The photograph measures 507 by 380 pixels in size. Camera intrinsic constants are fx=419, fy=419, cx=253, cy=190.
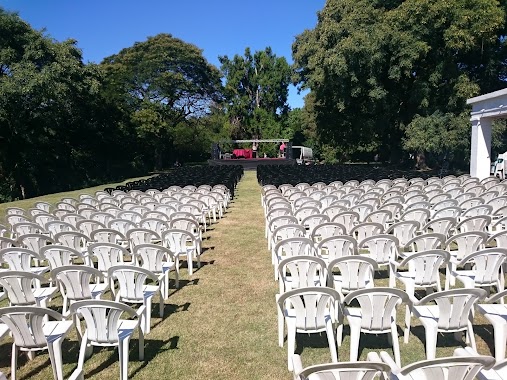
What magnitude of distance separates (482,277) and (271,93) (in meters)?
61.9

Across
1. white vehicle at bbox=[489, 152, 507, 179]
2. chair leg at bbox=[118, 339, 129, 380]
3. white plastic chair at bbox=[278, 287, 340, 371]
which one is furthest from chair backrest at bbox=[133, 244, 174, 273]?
white vehicle at bbox=[489, 152, 507, 179]

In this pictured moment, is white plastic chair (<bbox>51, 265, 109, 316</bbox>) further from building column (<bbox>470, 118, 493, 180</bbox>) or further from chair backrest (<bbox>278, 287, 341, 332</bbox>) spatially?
building column (<bbox>470, 118, 493, 180</bbox>)

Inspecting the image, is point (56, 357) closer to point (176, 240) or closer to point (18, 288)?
point (18, 288)

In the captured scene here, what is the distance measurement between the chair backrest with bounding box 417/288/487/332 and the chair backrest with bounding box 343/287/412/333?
0.23 meters

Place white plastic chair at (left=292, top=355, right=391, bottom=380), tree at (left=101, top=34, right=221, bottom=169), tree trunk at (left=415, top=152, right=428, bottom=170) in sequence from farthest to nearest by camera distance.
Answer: tree at (left=101, top=34, right=221, bottom=169), tree trunk at (left=415, top=152, right=428, bottom=170), white plastic chair at (left=292, top=355, right=391, bottom=380)

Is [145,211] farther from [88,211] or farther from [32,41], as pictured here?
[32,41]

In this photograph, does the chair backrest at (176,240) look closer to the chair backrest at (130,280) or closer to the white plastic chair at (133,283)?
the white plastic chair at (133,283)

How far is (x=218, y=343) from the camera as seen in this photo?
4719 millimetres

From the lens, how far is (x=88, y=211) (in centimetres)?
921

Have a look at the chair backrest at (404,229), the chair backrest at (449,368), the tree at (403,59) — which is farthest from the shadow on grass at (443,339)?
the tree at (403,59)

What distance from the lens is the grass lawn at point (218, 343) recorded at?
13.7ft

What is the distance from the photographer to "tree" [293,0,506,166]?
24.4 metres

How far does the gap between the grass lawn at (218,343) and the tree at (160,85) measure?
1443 inches

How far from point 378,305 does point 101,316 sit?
2.51 metres
